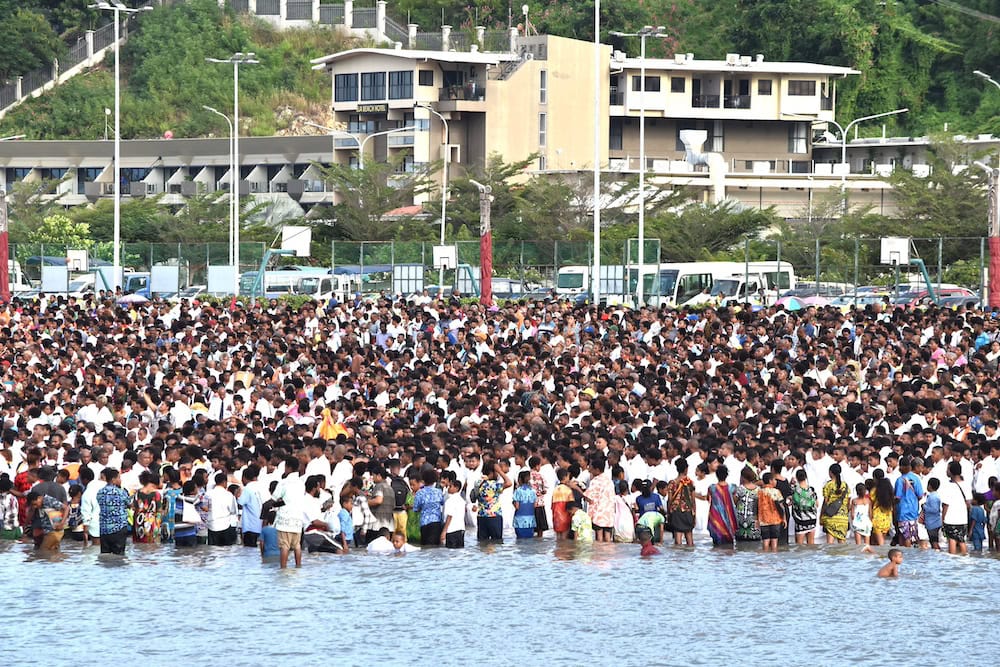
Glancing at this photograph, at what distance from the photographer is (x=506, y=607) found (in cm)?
1659

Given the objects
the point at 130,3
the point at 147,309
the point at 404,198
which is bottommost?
the point at 147,309

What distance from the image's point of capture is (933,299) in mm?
37281

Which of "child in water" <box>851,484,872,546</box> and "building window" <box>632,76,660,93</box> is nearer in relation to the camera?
"child in water" <box>851,484,872,546</box>

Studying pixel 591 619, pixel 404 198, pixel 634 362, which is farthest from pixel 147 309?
pixel 404 198

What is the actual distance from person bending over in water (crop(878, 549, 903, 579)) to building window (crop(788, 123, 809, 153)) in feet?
193

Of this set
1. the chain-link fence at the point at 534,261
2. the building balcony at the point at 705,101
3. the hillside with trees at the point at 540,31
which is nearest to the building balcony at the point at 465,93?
the building balcony at the point at 705,101

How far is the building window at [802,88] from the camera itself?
72.6 m

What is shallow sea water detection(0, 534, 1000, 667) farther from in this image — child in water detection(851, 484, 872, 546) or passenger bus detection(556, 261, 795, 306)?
passenger bus detection(556, 261, 795, 306)

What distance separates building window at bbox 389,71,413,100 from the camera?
6750 cm

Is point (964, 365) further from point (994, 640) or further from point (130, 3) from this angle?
point (130, 3)

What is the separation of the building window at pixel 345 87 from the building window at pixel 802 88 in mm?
18747

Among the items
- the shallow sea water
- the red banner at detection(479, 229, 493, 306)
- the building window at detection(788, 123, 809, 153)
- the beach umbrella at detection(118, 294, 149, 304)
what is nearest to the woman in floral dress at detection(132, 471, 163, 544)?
the shallow sea water

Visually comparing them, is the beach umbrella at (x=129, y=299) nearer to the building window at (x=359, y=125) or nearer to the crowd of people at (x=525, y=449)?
the crowd of people at (x=525, y=449)

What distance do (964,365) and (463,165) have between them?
46815 mm
